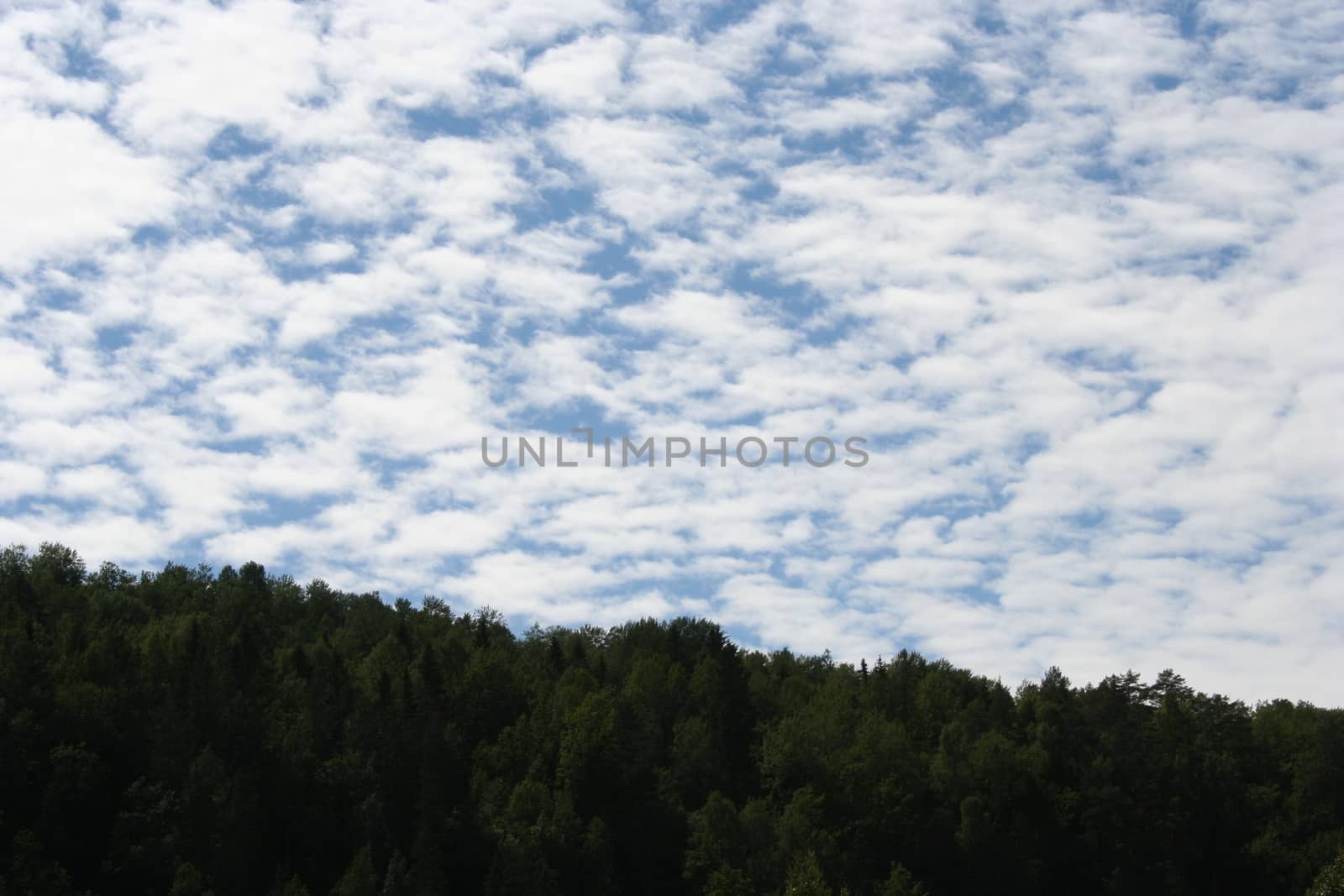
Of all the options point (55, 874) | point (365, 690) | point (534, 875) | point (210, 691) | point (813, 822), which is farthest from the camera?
point (365, 690)

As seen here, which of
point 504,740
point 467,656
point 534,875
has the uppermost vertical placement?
point 467,656

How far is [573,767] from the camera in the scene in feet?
364

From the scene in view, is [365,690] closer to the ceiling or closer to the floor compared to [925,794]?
closer to the ceiling

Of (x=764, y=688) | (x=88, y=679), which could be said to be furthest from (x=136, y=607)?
(x=764, y=688)

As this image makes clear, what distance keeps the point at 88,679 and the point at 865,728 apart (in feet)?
208

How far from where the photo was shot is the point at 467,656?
14412cm

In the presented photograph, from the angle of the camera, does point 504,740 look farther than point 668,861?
Yes

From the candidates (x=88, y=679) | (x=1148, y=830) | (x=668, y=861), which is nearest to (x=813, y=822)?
(x=668, y=861)

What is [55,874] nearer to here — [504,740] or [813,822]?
[504,740]

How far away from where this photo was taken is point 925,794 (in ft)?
416

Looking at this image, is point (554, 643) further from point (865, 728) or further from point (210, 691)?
point (210, 691)

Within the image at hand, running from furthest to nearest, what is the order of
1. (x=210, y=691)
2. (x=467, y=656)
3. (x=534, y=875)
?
(x=467, y=656) → (x=210, y=691) → (x=534, y=875)

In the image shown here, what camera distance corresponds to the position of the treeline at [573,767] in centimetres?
9356

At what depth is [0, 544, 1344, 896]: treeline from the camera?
93.6 metres
